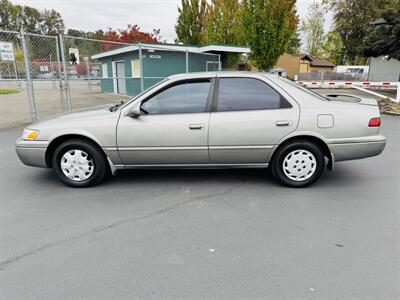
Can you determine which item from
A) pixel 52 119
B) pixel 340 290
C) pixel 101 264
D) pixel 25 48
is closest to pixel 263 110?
pixel 340 290

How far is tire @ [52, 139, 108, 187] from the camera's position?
411cm

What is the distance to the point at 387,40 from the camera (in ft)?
70.6

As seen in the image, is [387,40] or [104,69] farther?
[104,69]

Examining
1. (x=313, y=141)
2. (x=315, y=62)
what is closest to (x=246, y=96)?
(x=313, y=141)

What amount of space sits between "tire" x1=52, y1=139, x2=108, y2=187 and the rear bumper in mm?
3163

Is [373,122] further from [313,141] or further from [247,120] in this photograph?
[247,120]

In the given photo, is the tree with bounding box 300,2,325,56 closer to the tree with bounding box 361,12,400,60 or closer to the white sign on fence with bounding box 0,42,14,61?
the tree with bounding box 361,12,400,60

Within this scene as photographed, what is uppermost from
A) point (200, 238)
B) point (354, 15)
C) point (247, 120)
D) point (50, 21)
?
point (50, 21)

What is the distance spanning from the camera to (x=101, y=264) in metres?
2.58

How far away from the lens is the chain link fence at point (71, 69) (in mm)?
8289

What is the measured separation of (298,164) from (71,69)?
30.0ft

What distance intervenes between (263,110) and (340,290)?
240cm

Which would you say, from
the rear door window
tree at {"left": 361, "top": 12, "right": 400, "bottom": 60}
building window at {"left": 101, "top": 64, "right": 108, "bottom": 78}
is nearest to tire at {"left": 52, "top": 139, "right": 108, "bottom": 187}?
the rear door window

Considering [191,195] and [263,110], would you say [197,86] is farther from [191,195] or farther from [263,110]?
[191,195]
